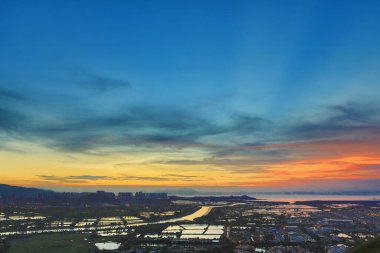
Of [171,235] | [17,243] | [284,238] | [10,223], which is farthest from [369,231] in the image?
[10,223]

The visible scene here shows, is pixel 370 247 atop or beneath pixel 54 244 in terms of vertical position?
atop

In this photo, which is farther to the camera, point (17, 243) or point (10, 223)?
point (10, 223)

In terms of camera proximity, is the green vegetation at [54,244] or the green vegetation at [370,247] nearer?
the green vegetation at [370,247]

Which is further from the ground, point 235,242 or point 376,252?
point 376,252

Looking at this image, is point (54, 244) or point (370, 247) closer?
point (370, 247)

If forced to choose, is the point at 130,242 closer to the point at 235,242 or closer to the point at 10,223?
the point at 235,242

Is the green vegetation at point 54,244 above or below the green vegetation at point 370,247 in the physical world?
below

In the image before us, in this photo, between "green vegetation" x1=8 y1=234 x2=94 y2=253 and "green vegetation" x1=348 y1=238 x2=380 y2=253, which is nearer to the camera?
"green vegetation" x1=348 y1=238 x2=380 y2=253

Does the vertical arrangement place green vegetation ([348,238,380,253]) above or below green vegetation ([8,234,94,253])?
above
